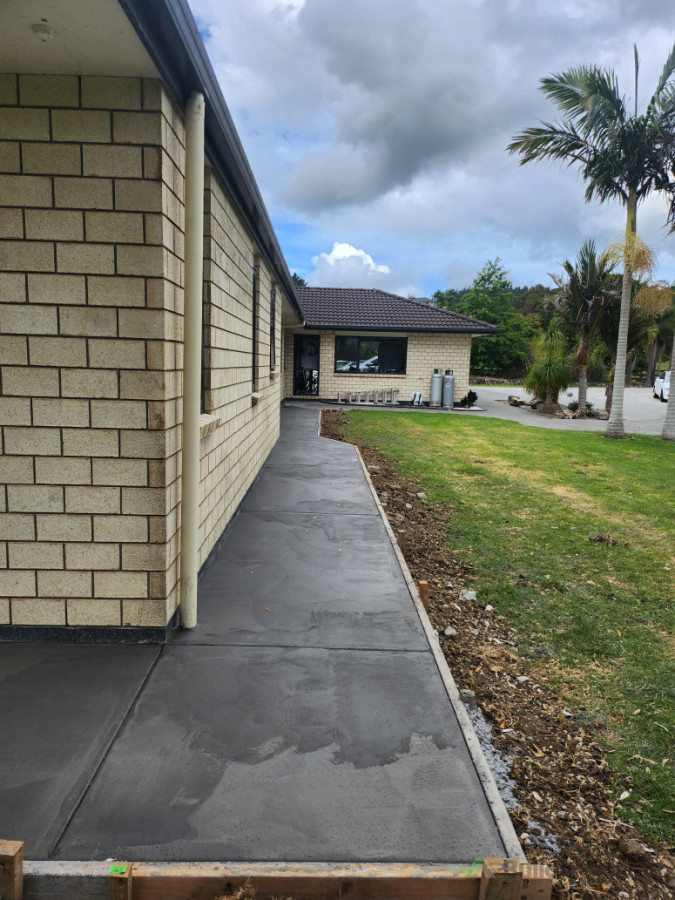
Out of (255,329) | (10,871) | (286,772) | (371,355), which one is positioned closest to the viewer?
(10,871)

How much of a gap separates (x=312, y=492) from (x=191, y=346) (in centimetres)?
417

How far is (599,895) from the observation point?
204cm

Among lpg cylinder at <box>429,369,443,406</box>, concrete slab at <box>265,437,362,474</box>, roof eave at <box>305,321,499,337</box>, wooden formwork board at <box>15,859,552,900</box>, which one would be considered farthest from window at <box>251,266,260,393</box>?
lpg cylinder at <box>429,369,443,406</box>

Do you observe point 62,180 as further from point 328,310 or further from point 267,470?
point 328,310

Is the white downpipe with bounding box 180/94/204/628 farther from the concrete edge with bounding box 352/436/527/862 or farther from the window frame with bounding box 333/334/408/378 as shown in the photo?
the window frame with bounding box 333/334/408/378

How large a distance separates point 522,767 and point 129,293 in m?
2.95

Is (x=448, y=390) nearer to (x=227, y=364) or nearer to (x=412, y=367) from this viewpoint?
(x=412, y=367)

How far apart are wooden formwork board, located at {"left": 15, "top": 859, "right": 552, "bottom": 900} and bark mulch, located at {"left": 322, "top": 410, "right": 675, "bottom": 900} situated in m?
0.43

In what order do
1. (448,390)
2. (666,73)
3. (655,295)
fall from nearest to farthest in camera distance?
1. (666,73)
2. (655,295)
3. (448,390)

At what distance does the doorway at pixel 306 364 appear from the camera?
74.4 ft

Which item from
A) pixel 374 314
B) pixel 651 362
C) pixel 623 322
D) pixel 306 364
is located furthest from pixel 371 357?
pixel 651 362

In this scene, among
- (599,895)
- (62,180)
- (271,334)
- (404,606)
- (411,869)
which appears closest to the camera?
(411,869)

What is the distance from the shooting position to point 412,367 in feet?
74.4

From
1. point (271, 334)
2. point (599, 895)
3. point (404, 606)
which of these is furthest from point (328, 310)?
point (599, 895)
